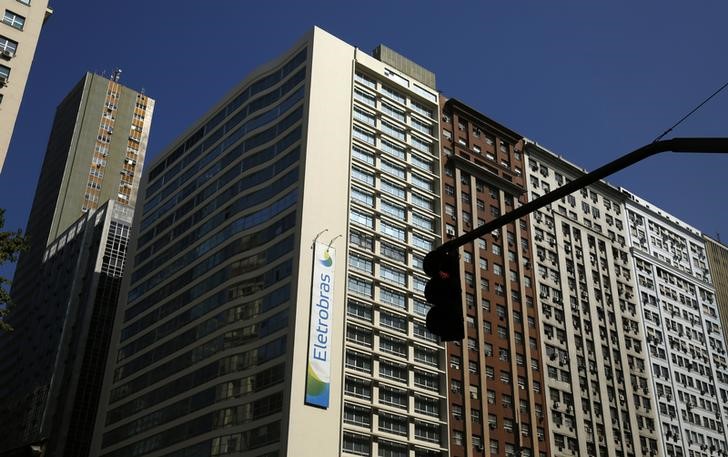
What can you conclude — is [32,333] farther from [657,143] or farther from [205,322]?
[657,143]

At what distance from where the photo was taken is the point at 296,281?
62.5m

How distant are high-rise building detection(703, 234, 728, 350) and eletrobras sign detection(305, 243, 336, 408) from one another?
70069 mm

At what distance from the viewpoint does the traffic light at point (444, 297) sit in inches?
389

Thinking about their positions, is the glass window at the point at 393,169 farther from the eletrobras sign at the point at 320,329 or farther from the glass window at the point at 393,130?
the eletrobras sign at the point at 320,329

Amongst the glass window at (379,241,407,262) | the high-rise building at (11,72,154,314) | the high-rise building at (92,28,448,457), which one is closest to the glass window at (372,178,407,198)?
the high-rise building at (92,28,448,457)

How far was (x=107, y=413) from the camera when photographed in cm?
8200

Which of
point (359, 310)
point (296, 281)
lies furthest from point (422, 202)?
point (296, 281)

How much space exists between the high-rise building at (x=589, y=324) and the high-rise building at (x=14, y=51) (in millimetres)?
56019

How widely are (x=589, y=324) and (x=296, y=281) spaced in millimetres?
41315

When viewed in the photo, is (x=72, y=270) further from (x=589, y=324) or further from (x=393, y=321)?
(x=589, y=324)

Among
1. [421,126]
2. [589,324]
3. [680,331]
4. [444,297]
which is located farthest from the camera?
[680,331]

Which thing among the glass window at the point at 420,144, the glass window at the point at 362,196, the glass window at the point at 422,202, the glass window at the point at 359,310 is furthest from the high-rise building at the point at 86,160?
the glass window at the point at 359,310

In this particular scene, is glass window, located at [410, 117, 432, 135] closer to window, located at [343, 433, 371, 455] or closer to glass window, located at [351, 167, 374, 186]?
glass window, located at [351, 167, 374, 186]

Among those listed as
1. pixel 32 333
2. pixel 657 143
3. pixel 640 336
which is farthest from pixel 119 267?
pixel 657 143
